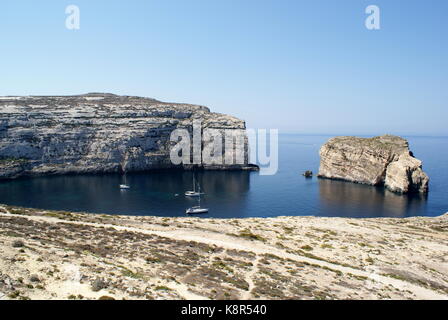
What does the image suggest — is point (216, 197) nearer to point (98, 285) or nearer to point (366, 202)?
point (366, 202)

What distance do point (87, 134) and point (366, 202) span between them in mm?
123261

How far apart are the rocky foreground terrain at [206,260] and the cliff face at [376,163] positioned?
61849 millimetres

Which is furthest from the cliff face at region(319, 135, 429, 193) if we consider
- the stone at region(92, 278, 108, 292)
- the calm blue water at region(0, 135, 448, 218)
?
the stone at region(92, 278, 108, 292)

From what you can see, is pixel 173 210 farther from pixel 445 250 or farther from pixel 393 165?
pixel 393 165

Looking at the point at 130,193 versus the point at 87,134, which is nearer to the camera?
the point at 130,193

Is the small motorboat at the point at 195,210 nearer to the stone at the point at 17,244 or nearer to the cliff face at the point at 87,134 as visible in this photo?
the stone at the point at 17,244

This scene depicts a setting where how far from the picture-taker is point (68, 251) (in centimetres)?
3028

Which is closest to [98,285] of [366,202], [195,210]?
[195,210]

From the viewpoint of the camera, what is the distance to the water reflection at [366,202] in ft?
293

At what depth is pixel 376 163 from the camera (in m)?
124

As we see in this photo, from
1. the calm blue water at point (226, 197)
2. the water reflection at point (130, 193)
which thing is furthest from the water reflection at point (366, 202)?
the water reflection at point (130, 193)

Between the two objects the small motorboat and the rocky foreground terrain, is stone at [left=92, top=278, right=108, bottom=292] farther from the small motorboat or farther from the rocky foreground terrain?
the small motorboat

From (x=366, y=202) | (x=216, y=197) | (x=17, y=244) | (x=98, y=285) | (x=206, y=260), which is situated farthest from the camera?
(x=216, y=197)
